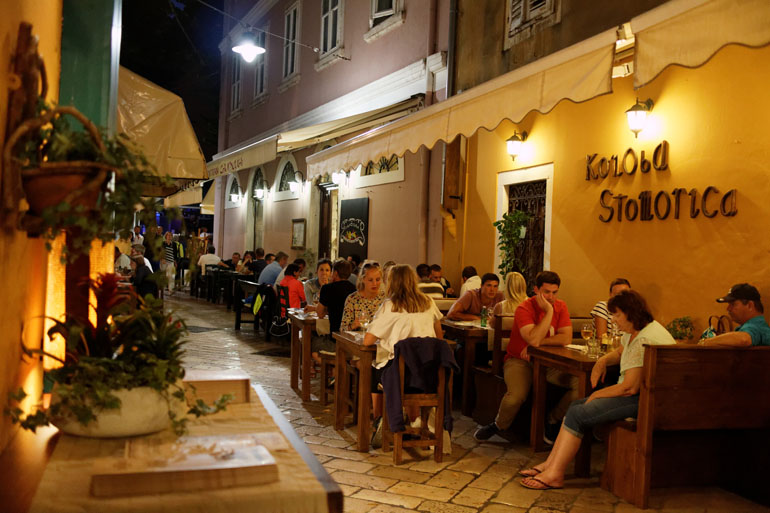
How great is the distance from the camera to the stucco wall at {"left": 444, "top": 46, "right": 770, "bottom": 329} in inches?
240

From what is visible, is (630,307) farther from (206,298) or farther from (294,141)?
(206,298)

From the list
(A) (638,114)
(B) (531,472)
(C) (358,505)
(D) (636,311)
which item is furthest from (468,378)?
(A) (638,114)

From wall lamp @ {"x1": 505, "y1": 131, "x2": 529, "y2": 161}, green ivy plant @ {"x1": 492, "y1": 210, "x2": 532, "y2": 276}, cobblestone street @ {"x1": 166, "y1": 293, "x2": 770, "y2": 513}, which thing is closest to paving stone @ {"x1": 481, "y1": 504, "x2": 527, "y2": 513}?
cobblestone street @ {"x1": 166, "y1": 293, "x2": 770, "y2": 513}

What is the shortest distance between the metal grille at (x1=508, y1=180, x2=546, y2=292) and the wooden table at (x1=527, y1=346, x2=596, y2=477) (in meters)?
3.40

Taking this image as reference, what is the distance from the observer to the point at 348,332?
6.55 meters

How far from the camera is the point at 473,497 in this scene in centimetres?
468

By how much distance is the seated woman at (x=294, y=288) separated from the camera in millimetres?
10523

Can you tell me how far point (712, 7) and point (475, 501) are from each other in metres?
3.50

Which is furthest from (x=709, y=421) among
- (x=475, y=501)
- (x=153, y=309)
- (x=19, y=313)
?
(x=19, y=313)

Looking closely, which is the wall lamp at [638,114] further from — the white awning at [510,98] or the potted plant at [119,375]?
the potted plant at [119,375]

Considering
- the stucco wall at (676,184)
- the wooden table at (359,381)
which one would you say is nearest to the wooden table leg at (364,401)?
the wooden table at (359,381)

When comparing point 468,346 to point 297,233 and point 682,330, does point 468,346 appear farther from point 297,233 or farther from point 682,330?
point 297,233

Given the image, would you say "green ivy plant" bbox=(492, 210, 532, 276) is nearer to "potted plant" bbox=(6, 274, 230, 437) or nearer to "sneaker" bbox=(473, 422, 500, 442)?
"sneaker" bbox=(473, 422, 500, 442)

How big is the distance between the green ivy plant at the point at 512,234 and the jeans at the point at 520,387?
11.5ft
